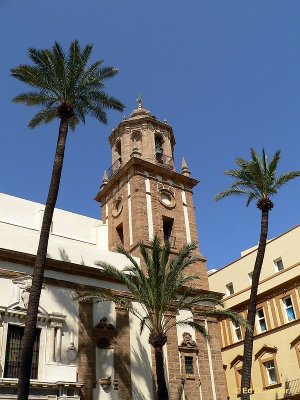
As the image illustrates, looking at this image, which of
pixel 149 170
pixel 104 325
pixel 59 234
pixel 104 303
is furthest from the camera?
pixel 149 170

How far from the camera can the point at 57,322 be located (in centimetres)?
2275

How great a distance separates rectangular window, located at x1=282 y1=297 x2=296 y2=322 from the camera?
3344 cm

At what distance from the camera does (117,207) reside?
109ft

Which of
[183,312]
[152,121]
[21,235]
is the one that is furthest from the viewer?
[152,121]

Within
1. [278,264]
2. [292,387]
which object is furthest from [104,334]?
[278,264]

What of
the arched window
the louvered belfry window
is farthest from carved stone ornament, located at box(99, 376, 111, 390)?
the arched window

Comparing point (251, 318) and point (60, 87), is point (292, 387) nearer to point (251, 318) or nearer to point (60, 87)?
point (251, 318)

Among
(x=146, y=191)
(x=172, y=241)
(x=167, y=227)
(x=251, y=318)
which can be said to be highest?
(x=146, y=191)

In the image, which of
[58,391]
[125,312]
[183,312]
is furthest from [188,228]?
[58,391]

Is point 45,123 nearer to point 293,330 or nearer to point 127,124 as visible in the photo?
point 127,124

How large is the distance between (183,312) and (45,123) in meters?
13.0

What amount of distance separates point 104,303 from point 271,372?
50.5 ft

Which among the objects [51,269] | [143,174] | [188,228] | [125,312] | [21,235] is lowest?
[125,312]

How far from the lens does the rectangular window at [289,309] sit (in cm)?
3344
